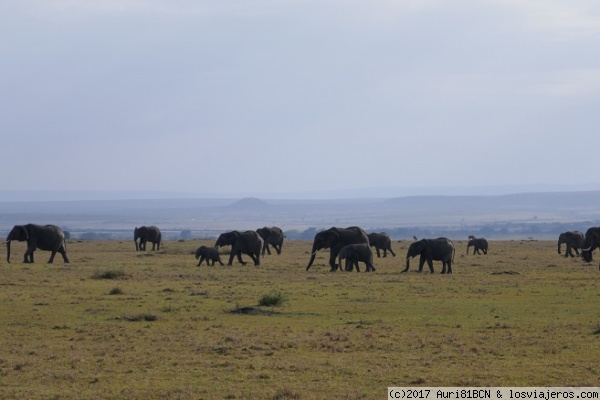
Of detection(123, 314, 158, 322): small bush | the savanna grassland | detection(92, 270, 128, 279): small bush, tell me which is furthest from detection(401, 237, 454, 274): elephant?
detection(123, 314, 158, 322): small bush

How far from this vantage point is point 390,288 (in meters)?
32.9

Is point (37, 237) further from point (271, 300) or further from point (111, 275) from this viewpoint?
point (271, 300)

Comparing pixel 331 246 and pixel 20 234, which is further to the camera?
pixel 20 234

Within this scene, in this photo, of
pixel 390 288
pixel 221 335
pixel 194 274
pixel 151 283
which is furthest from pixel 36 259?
pixel 221 335

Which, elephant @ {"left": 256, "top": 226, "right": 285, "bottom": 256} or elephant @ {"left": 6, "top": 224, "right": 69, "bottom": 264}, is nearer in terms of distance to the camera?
elephant @ {"left": 6, "top": 224, "right": 69, "bottom": 264}

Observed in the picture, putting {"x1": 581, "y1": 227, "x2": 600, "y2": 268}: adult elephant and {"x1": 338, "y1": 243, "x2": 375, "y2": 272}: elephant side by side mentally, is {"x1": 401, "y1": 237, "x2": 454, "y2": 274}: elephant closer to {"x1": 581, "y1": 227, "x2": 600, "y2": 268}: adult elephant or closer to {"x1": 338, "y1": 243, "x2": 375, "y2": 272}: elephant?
{"x1": 338, "y1": 243, "x2": 375, "y2": 272}: elephant

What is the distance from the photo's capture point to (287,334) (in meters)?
22.0

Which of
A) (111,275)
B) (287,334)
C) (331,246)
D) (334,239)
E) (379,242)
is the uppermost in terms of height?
(334,239)

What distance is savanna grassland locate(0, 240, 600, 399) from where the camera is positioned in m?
16.6

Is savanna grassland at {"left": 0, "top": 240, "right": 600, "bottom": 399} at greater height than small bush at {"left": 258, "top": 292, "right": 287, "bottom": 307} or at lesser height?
lesser

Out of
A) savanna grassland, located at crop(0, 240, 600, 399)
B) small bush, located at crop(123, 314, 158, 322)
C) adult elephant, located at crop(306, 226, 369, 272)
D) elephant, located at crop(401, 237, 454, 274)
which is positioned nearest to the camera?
savanna grassland, located at crop(0, 240, 600, 399)

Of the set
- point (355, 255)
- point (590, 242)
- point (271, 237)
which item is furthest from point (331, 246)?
point (271, 237)

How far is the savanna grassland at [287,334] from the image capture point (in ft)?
54.4

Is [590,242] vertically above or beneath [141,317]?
above
